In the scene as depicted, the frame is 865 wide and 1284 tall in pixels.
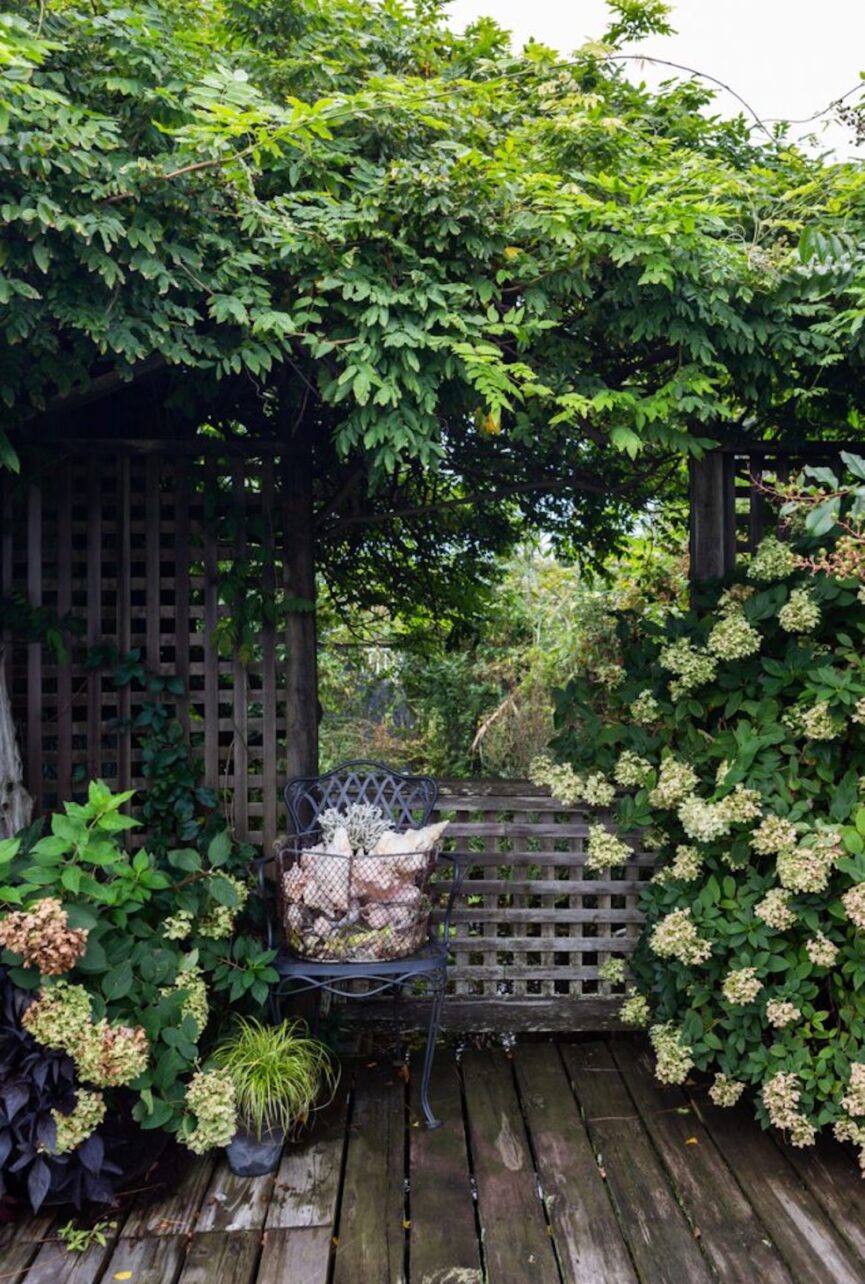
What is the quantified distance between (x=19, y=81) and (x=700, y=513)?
2.23 meters

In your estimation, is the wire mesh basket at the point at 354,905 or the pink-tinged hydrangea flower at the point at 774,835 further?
the wire mesh basket at the point at 354,905

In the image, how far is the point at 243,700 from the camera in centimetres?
290

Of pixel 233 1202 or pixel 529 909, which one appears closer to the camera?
pixel 233 1202

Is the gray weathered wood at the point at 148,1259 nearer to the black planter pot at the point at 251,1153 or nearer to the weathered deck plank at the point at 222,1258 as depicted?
the weathered deck plank at the point at 222,1258

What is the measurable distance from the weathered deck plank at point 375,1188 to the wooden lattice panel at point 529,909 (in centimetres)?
43

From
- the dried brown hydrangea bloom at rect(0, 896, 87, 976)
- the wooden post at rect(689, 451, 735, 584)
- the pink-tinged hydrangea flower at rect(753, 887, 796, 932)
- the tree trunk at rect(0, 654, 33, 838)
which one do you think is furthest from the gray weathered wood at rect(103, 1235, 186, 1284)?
the wooden post at rect(689, 451, 735, 584)

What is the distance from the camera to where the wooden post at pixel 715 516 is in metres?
2.97

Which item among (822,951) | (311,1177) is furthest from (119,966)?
(822,951)

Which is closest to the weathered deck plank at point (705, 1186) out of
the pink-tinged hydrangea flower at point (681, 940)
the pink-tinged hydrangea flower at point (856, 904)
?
the pink-tinged hydrangea flower at point (681, 940)

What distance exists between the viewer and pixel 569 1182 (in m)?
2.17

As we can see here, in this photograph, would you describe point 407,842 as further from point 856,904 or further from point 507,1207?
point 856,904

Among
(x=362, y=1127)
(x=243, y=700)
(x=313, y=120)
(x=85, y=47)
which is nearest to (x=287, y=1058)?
(x=362, y=1127)

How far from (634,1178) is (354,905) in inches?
37.8

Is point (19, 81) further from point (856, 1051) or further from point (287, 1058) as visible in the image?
point (856, 1051)
